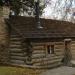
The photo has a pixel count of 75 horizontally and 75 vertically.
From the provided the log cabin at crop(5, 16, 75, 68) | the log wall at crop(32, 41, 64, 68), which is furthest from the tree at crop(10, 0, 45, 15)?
the log wall at crop(32, 41, 64, 68)

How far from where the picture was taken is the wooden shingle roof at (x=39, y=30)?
22891mm

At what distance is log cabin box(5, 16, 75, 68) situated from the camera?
22359 millimetres

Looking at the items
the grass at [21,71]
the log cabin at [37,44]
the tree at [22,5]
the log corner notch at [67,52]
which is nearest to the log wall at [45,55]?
the log cabin at [37,44]

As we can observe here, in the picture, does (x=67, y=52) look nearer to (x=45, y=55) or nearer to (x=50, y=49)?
(x=50, y=49)

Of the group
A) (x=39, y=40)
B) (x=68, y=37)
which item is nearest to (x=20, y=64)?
(x=39, y=40)

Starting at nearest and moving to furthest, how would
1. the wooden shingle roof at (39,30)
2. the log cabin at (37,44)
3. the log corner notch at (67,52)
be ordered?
the log cabin at (37,44), the wooden shingle roof at (39,30), the log corner notch at (67,52)

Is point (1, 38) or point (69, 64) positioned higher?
point (1, 38)

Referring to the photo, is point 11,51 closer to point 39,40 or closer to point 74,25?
point 39,40

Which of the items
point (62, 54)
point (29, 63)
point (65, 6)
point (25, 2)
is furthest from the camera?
point (25, 2)

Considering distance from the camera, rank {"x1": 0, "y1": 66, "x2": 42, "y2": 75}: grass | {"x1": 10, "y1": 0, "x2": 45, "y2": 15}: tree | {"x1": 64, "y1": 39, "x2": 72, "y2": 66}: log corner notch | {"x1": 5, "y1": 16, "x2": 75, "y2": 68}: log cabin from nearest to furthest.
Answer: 1. {"x1": 0, "y1": 66, "x2": 42, "y2": 75}: grass
2. {"x1": 5, "y1": 16, "x2": 75, "y2": 68}: log cabin
3. {"x1": 10, "y1": 0, "x2": 45, "y2": 15}: tree
4. {"x1": 64, "y1": 39, "x2": 72, "y2": 66}: log corner notch

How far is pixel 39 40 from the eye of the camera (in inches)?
902

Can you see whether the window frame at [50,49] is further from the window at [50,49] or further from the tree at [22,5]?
the tree at [22,5]

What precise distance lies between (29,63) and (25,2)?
796 centimetres

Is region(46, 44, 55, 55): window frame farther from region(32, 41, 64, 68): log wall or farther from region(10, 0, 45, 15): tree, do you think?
region(10, 0, 45, 15): tree
